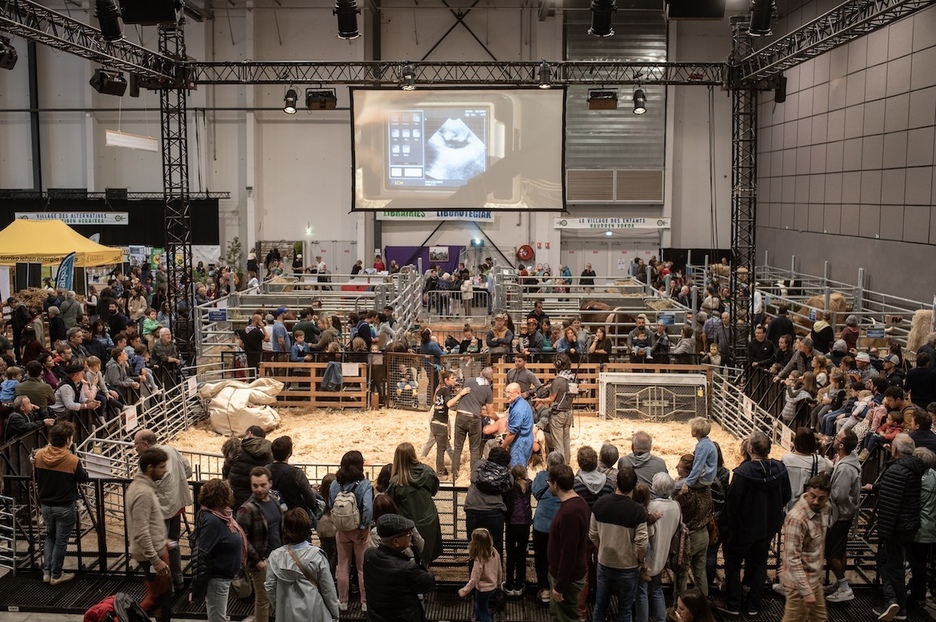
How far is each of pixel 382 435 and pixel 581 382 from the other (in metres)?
3.20

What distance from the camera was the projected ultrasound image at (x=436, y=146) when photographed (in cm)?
1770

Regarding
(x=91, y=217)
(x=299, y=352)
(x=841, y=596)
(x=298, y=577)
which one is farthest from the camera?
(x=91, y=217)

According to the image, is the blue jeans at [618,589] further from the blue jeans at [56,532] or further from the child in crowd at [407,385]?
the child in crowd at [407,385]

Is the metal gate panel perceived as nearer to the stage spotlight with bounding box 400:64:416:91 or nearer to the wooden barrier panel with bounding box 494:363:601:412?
the wooden barrier panel with bounding box 494:363:601:412

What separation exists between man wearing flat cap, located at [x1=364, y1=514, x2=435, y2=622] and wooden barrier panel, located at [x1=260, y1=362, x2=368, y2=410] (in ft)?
27.7

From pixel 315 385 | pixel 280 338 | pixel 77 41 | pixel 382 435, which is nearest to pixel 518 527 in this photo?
pixel 382 435

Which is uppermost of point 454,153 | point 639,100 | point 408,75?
point 408,75

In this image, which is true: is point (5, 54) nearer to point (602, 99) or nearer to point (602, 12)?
point (602, 12)

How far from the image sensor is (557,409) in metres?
9.74

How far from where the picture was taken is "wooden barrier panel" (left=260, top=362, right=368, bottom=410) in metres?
13.3

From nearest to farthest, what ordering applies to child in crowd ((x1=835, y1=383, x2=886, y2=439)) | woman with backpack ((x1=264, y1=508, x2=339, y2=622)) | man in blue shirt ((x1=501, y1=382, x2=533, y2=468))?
woman with backpack ((x1=264, y1=508, x2=339, y2=622))
child in crowd ((x1=835, y1=383, x2=886, y2=439))
man in blue shirt ((x1=501, y1=382, x2=533, y2=468))

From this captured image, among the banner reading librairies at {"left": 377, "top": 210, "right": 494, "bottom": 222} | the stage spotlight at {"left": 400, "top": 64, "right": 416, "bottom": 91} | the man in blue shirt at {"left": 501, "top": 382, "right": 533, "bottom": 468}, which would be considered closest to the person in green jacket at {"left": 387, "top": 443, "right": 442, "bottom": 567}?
the man in blue shirt at {"left": 501, "top": 382, "right": 533, "bottom": 468}

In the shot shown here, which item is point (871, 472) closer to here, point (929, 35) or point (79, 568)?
point (79, 568)

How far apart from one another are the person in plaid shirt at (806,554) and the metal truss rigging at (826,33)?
7.63m
